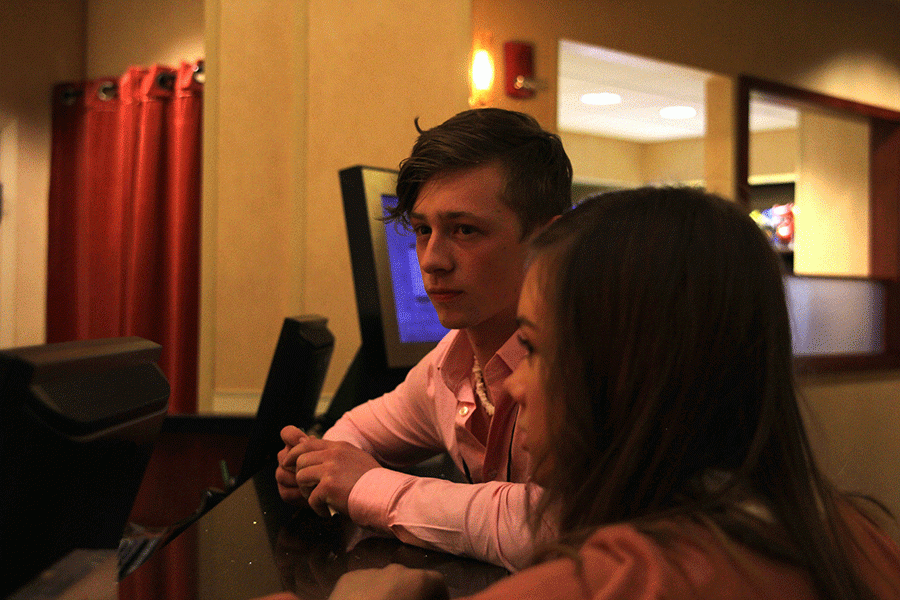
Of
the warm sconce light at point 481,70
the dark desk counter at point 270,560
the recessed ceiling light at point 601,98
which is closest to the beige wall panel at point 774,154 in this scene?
the recessed ceiling light at point 601,98

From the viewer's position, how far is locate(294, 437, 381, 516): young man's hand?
865 mm

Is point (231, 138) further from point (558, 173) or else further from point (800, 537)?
point (800, 537)

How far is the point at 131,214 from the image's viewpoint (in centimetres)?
368

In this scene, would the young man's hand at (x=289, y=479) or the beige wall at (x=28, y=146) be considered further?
the beige wall at (x=28, y=146)

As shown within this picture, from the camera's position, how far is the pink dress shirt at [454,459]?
752 millimetres

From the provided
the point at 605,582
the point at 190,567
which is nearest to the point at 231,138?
the point at 190,567

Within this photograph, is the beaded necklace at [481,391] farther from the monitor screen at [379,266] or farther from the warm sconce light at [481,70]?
the warm sconce light at [481,70]

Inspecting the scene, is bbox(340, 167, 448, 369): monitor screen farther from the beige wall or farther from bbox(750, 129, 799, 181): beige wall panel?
bbox(750, 129, 799, 181): beige wall panel

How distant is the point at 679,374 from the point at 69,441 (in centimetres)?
39

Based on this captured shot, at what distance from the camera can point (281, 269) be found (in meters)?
2.59

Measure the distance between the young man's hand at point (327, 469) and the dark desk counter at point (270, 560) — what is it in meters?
0.03

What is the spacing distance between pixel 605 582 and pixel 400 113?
2.25 metres

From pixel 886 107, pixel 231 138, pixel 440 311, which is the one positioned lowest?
pixel 440 311

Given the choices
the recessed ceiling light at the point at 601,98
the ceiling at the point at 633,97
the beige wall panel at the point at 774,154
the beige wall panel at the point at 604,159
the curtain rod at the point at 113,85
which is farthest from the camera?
the beige wall panel at the point at 604,159
